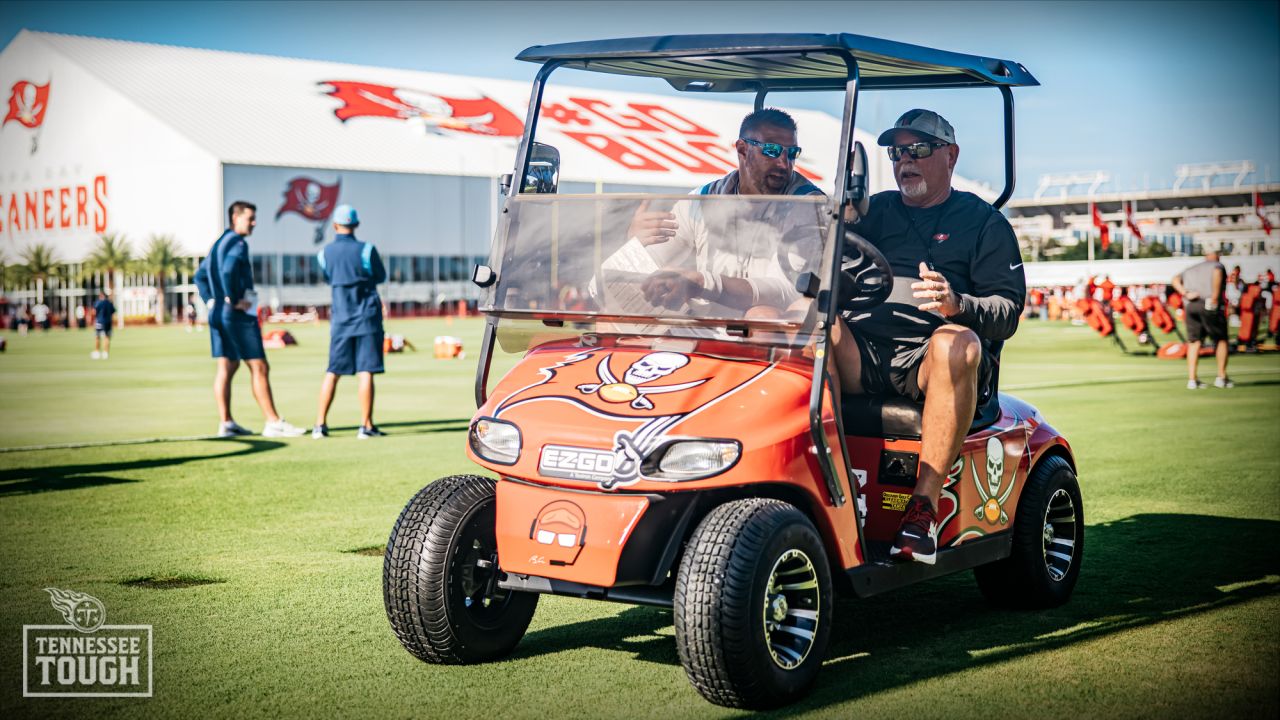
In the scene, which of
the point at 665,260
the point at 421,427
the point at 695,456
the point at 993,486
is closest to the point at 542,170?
the point at 665,260

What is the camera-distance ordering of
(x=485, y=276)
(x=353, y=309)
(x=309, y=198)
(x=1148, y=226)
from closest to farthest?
(x=485, y=276), (x=353, y=309), (x=309, y=198), (x=1148, y=226)

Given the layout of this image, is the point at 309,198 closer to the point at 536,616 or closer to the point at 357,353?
the point at 357,353

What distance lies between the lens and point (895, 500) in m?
5.10

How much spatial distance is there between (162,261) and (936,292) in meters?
51.6

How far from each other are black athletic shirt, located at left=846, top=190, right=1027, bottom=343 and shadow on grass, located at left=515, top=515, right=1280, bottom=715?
1168 mm

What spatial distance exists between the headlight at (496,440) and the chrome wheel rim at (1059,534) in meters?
2.53

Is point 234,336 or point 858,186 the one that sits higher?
point 858,186

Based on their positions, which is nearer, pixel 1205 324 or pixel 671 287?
A: pixel 671 287

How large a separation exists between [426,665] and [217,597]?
146 cm

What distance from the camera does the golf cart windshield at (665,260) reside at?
461 cm

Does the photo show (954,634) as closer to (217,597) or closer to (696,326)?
(696,326)

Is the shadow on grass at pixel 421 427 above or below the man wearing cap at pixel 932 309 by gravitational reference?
below

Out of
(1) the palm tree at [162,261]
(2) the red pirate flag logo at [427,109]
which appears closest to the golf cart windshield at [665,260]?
(1) the palm tree at [162,261]

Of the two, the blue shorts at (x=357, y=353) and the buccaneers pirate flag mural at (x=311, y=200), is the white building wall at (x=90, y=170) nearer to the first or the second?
the buccaneers pirate flag mural at (x=311, y=200)
